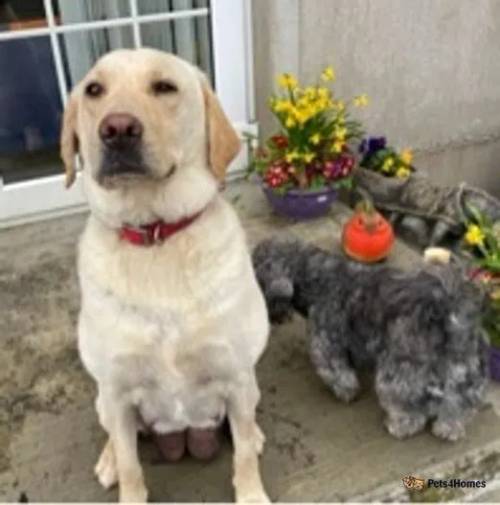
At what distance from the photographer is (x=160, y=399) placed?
1.54m

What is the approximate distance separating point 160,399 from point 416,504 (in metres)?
0.69

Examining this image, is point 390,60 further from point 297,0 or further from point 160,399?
point 160,399

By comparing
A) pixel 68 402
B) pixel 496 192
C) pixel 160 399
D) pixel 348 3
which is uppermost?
pixel 348 3

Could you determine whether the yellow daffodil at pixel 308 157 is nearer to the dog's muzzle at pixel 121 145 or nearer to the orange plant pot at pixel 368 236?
the orange plant pot at pixel 368 236

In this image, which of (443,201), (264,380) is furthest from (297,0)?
(264,380)

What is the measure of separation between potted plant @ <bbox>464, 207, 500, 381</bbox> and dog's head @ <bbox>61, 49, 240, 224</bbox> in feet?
3.15

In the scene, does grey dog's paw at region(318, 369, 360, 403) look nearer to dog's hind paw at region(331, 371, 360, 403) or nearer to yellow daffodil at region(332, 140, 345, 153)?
dog's hind paw at region(331, 371, 360, 403)

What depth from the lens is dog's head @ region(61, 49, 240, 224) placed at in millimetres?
1309

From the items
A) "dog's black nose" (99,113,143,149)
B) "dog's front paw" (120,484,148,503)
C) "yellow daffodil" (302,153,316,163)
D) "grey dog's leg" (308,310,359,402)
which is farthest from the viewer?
"yellow daffodil" (302,153,316,163)

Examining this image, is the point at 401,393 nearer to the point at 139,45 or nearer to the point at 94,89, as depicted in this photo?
the point at 94,89

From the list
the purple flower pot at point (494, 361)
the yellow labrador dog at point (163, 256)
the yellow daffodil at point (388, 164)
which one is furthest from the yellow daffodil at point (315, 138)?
the yellow labrador dog at point (163, 256)

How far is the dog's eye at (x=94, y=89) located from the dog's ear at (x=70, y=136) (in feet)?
0.19

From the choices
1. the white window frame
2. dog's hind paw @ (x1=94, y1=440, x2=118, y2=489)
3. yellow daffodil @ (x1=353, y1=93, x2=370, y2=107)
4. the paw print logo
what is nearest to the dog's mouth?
dog's hind paw @ (x1=94, y1=440, x2=118, y2=489)

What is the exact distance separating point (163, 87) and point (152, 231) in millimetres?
300
